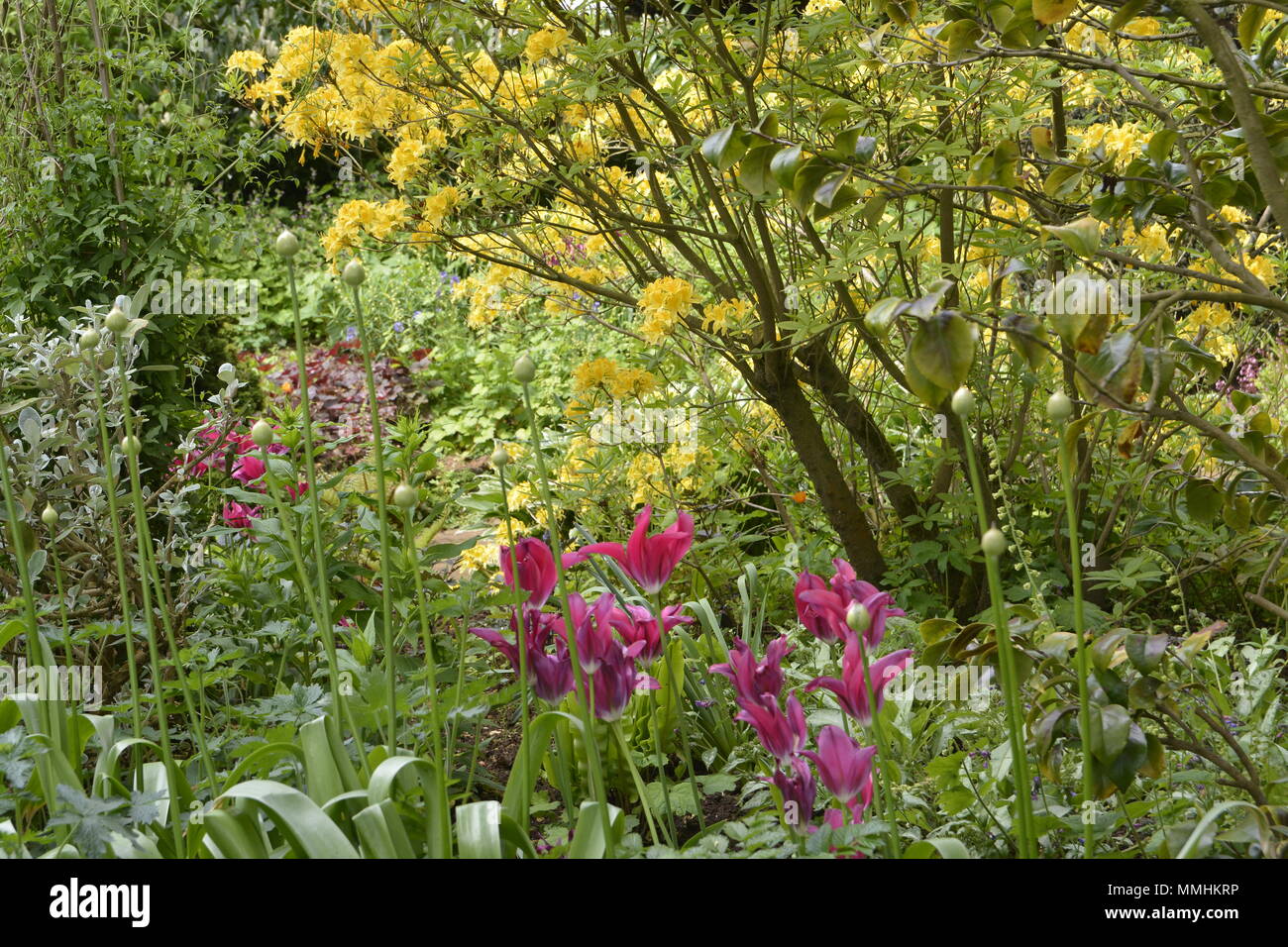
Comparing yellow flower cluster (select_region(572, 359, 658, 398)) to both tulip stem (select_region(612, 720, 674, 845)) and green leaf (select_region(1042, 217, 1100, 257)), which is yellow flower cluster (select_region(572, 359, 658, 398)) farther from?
green leaf (select_region(1042, 217, 1100, 257))

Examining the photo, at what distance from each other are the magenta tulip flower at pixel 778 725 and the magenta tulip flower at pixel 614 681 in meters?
0.16

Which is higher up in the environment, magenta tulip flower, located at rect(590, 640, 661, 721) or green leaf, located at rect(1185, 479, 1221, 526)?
green leaf, located at rect(1185, 479, 1221, 526)

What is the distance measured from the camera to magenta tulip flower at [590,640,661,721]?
140cm

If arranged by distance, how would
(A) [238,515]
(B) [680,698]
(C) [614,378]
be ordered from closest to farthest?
(B) [680,698] → (C) [614,378] → (A) [238,515]

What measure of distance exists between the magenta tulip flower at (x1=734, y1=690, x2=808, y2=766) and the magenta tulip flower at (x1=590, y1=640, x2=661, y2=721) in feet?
0.54

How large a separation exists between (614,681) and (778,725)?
222 millimetres

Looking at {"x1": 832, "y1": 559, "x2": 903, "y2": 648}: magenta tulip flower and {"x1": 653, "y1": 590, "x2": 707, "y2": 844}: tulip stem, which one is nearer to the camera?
{"x1": 832, "y1": 559, "x2": 903, "y2": 648}: magenta tulip flower

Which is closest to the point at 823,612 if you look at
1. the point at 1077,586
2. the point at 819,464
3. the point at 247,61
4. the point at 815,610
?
the point at 815,610

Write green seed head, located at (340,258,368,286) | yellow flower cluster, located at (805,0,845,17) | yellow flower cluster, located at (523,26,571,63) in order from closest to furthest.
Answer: green seed head, located at (340,258,368,286) < yellow flower cluster, located at (523,26,571,63) < yellow flower cluster, located at (805,0,845,17)

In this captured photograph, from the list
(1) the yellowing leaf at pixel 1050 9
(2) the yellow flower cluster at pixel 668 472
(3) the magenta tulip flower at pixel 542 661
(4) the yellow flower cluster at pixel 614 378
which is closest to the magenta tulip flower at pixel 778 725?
(3) the magenta tulip flower at pixel 542 661

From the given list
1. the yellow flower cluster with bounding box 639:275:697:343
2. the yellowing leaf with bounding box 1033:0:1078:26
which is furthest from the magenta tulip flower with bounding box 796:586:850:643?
the yellow flower cluster with bounding box 639:275:697:343

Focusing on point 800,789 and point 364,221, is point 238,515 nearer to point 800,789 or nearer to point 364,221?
point 364,221

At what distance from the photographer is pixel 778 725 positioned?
1303 mm
